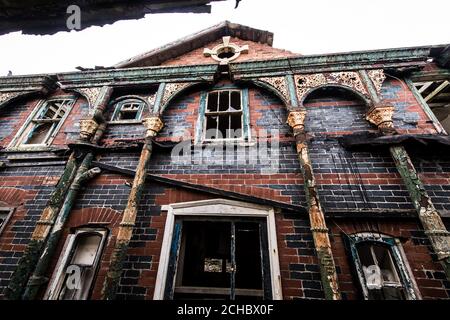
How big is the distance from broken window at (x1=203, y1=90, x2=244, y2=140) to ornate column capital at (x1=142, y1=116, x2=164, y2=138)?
37.8 inches

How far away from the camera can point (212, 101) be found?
5.39m

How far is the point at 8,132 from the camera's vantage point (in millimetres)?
5371

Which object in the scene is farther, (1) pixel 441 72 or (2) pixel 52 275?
(1) pixel 441 72

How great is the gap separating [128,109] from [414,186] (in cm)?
575

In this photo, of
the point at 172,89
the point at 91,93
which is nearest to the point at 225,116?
the point at 172,89

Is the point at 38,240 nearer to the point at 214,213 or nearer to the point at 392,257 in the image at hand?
the point at 214,213

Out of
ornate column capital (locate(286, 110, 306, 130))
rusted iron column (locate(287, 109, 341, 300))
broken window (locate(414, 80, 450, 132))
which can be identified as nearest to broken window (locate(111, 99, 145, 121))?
ornate column capital (locate(286, 110, 306, 130))

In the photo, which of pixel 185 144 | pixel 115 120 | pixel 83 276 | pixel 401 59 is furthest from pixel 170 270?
pixel 401 59

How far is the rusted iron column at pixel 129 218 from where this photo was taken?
3039 mm

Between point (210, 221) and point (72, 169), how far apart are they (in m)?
2.83

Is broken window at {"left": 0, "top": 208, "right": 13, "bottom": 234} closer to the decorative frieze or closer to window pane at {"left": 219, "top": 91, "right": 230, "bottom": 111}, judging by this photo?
window pane at {"left": 219, "top": 91, "right": 230, "bottom": 111}

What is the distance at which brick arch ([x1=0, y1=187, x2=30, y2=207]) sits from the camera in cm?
421

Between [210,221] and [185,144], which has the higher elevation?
[185,144]
